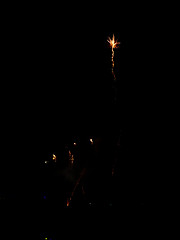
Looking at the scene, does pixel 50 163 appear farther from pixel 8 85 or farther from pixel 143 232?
pixel 143 232

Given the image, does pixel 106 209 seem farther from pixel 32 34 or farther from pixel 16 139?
pixel 32 34

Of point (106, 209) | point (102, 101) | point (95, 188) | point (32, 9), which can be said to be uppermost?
point (32, 9)

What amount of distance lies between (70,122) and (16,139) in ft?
3.25

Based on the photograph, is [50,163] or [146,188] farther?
[50,163]

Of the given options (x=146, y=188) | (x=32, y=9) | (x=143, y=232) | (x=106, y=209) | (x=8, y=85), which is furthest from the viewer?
(x=8, y=85)

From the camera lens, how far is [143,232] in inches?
114

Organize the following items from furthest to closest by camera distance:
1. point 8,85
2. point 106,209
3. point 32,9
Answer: point 8,85, point 32,9, point 106,209

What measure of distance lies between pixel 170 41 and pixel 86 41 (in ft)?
4.53

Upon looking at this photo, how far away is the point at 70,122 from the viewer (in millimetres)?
4664

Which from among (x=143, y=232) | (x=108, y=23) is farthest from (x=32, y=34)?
(x=143, y=232)

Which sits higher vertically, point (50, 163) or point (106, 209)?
point (50, 163)

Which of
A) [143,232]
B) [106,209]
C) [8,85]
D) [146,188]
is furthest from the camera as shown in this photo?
[8,85]

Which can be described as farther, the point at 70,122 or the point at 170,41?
the point at 70,122

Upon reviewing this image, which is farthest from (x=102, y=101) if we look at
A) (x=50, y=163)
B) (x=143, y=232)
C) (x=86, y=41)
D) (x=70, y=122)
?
(x=143, y=232)
